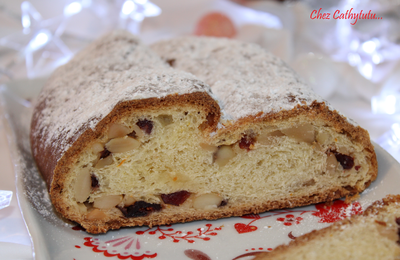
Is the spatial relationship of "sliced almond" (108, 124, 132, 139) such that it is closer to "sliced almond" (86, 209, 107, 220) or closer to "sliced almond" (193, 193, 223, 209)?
"sliced almond" (86, 209, 107, 220)

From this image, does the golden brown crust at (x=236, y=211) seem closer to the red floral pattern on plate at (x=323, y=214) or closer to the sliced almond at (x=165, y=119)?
the red floral pattern on plate at (x=323, y=214)

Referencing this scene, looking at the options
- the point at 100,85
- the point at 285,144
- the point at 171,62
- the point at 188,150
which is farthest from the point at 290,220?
the point at 171,62

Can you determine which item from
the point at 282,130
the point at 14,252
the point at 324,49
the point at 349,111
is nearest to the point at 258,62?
the point at 282,130

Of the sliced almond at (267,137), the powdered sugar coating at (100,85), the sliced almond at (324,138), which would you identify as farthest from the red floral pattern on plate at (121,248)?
the sliced almond at (324,138)

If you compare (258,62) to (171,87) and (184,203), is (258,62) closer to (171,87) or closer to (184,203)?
(171,87)

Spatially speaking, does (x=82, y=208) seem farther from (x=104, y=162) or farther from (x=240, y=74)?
(x=240, y=74)

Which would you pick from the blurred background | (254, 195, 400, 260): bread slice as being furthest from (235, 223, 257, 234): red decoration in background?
the blurred background
